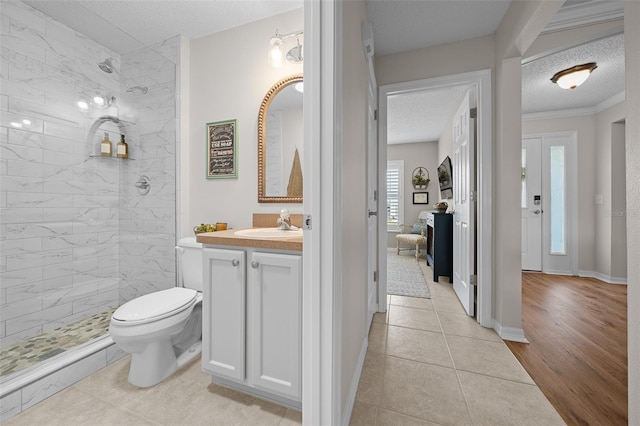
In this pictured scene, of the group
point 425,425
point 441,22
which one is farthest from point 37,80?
point 425,425

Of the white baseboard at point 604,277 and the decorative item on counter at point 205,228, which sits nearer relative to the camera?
the decorative item on counter at point 205,228

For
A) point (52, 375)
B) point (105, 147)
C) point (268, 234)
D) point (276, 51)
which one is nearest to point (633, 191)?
point (268, 234)

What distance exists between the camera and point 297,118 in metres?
1.83

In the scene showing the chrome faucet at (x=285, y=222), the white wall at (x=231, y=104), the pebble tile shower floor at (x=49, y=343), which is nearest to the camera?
the pebble tile shower floor at (x=49, y=343)

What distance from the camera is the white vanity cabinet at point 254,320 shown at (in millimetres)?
1142

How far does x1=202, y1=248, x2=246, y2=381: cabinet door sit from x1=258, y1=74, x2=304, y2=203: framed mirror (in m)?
0.73

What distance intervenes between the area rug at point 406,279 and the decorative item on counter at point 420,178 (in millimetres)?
1675

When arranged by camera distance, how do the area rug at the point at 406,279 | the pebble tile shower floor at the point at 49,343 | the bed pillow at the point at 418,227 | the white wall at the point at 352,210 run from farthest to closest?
the bed pillow at the point at 418,227 < the area rug at the point at 406,279 < the pebble tile shower floor at the point at 49,343 < the white wall at the point at 352,210

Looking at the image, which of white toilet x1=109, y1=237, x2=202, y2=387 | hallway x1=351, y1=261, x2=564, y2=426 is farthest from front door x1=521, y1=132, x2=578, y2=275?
white toilet x1=109, y1=237, x2=202, y2=387

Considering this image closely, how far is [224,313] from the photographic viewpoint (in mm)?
1277

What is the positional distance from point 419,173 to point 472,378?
4621mm

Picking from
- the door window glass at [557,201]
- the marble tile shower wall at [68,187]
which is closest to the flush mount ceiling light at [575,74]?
the door window glass at [557,201]

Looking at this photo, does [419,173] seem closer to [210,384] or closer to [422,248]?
[422,248]

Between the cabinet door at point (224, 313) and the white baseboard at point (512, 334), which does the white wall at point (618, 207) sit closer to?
the white baseboard at point (512, 334)
